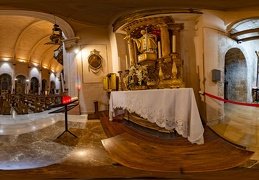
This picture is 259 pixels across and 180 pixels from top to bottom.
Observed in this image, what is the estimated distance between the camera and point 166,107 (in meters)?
0.71

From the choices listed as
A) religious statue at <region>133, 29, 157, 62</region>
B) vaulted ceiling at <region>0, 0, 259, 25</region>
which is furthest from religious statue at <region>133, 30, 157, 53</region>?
vaulted ceiling at <region>0, 0, 259, 25</region>

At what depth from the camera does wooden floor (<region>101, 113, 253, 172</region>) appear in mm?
571

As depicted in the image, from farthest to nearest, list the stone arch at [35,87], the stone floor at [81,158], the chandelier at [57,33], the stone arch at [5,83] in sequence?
the stone arch at [35,87]
the stone arch at [5,83]
the chandelier at [57,33]
the stone floor at [81,158]

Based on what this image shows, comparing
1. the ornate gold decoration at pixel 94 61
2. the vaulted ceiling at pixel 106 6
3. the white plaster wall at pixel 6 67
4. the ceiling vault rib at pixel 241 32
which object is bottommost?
the ornate gold decoration at pixel 94 61

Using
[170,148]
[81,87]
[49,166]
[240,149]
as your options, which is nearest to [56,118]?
[49,166]

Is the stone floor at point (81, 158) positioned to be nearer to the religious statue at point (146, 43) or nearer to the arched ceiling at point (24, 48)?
the religious statue at point (146, 43)

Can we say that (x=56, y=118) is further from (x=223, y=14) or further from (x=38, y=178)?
(x=223, y=14)

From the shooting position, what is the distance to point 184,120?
70 centimetres

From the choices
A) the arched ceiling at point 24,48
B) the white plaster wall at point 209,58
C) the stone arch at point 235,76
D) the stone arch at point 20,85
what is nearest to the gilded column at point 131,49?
the white plaster wall at point 209,58

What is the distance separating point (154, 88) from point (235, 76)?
1.03 feet

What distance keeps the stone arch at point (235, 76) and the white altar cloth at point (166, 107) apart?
151 millimetres

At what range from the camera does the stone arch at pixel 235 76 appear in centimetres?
61

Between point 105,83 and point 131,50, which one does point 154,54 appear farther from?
point 105,83

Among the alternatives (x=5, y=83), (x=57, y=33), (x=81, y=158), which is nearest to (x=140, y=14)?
(x=81, y=158)
